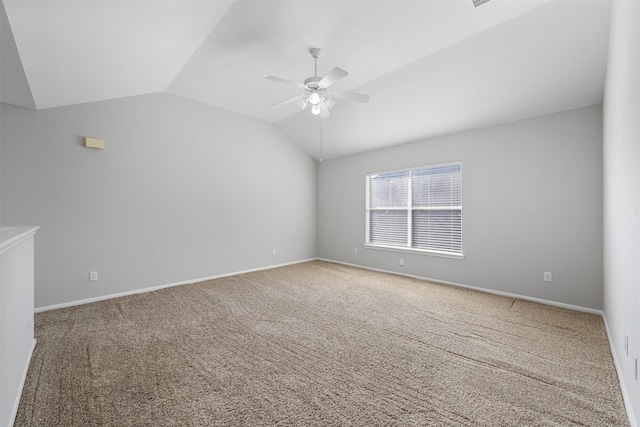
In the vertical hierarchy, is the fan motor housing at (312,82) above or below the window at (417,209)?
above

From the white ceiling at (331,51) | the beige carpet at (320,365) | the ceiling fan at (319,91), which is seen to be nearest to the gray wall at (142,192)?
the white ceiling at (331,51)

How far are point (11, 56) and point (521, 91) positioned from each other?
4874 millimetres

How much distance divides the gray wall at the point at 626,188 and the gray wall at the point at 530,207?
1.14 m

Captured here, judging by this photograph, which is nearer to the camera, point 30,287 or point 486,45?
point 30,287

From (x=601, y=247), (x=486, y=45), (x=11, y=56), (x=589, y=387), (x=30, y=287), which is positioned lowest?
(x=589, y=387)

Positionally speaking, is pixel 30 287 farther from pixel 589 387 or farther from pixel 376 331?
pixel 589 387

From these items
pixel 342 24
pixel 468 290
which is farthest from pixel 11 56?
pixel 468 290

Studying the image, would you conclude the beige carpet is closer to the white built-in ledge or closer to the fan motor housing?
the white built-in ledge

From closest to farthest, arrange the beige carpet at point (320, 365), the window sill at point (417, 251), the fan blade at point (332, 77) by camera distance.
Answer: the beige carpet at point (320, 365), the fan blade at point (332, 77), the window sill at point (417, 251)

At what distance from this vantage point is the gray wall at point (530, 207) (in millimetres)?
3131

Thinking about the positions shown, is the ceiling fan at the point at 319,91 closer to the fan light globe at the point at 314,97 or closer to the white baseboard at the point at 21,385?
the fan light globe at the point at 314,97

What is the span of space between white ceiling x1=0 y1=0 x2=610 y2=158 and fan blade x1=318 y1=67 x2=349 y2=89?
0.52 m

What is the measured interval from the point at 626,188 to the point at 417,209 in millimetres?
3161

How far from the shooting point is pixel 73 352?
226 centimetres
